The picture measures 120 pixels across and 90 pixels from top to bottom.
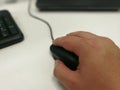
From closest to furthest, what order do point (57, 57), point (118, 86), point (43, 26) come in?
point (118, 86) → point (57, 57) → point (43, 26)

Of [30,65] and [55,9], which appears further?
[55,9]

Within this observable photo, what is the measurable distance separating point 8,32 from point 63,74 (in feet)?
0.67

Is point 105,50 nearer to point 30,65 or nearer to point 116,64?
point 116,64

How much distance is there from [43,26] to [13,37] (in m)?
0.10

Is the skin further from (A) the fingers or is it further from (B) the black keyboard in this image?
(B) the black keyboard

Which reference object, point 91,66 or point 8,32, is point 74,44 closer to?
point 91,66

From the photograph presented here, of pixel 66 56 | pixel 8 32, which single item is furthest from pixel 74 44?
pixel 8 32

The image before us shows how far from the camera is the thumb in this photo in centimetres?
51

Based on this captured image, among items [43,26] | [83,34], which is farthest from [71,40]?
[43,26]

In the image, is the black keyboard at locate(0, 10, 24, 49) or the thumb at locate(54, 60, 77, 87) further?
the black keyboard at locate(0, 10, 24, 49)

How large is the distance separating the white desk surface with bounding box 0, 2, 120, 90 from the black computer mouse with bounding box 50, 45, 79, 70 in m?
0.03

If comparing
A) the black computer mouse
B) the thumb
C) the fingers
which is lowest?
the thumb

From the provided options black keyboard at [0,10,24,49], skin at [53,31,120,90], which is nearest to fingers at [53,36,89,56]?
skin at [53,31,120,90]

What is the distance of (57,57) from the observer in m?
0.57
